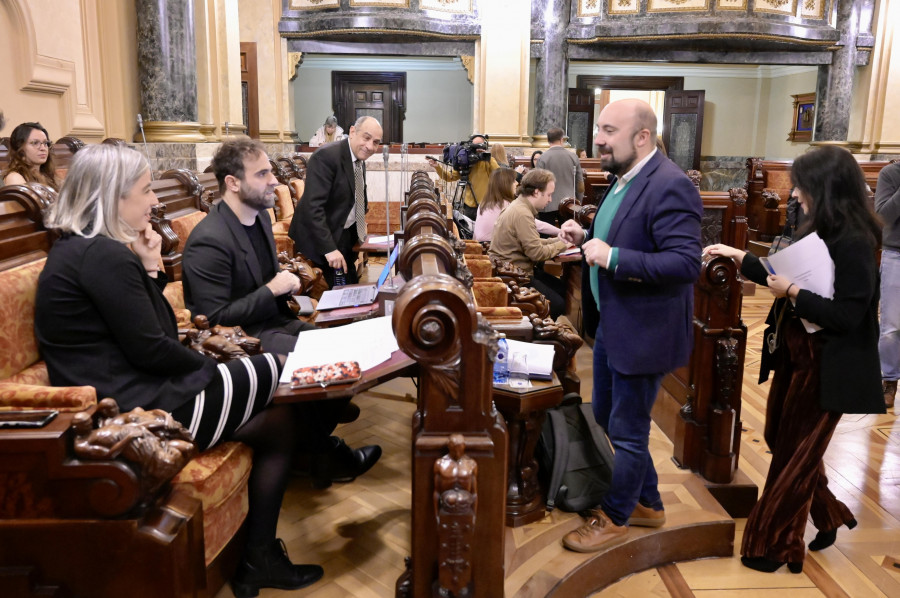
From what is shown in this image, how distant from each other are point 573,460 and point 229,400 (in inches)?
51.1

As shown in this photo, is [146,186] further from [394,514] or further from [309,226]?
[309,226]

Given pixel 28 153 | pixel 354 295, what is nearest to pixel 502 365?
pixel 354 295

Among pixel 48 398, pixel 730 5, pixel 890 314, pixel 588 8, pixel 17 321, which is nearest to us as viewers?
pixel 48 398

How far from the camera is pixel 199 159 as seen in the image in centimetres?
715

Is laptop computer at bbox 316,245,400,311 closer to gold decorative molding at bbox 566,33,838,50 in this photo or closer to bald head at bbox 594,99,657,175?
bald head at bbox 594,99,657,175

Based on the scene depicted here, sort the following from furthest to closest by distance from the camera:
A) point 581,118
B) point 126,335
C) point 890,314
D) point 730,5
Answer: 1. point 581,118
2. point 730,5
3. point 890,314
4. point 126,335

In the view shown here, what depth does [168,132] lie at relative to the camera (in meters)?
7.00

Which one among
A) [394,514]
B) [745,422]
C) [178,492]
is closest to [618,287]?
[394,514]

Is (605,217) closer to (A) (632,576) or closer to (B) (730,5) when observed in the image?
(A) (632,576)

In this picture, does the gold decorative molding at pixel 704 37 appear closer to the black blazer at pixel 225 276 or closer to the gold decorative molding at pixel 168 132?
the gold decorative molding at pixel 168 132

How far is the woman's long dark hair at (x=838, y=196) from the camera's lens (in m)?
2.31

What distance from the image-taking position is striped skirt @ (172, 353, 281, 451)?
2.04m

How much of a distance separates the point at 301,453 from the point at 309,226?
151 cm

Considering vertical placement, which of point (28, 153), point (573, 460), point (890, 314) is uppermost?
point (28, 153)
